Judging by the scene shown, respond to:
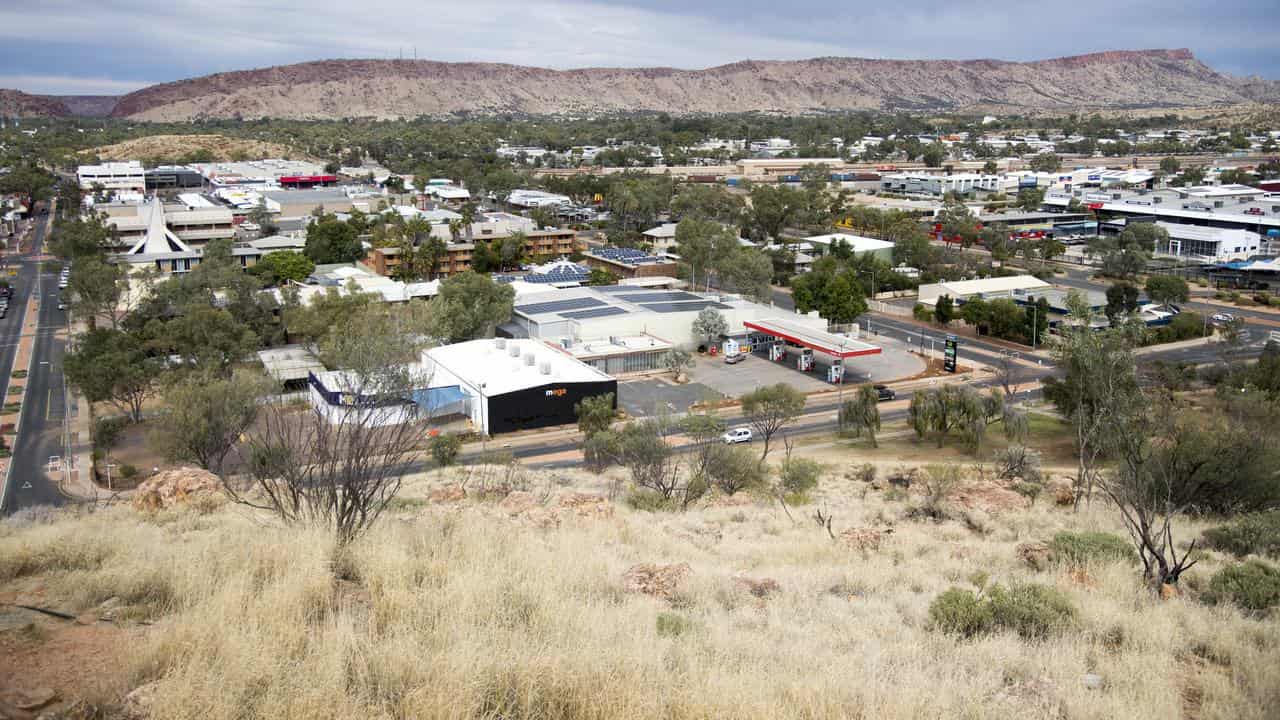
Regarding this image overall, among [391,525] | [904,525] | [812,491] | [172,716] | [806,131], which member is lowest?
[812,491]

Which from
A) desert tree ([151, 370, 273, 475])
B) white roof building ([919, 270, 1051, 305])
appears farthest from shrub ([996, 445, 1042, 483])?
white roof building ([919, 270, 1051, 305])

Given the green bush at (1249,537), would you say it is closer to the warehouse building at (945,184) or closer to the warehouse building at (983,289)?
the warehouse building at (983,289)

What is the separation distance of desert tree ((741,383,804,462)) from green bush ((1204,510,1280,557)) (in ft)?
58.4

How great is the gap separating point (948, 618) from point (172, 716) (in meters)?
7.60

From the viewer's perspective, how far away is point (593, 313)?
52.2 meters

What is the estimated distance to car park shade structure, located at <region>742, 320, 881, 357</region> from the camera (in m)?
45.6

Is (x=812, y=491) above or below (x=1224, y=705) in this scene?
below

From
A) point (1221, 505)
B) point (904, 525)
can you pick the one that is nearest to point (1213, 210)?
point (1221, 505)

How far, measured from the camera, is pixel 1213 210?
280ft

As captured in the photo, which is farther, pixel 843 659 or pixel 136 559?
pixel 136 559

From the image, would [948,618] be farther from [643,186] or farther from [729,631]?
[643,186]

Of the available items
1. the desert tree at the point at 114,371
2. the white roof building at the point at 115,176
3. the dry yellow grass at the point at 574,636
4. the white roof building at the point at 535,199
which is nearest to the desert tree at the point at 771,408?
the dry yellow grass at the point at 574,636

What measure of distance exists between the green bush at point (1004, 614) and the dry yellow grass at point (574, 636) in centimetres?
22

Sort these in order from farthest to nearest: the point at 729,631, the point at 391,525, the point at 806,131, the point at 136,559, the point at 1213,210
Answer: the point at 806,131
the point at 1213,210
the point at 391,525
the point at 136,559
the point at 729,631
